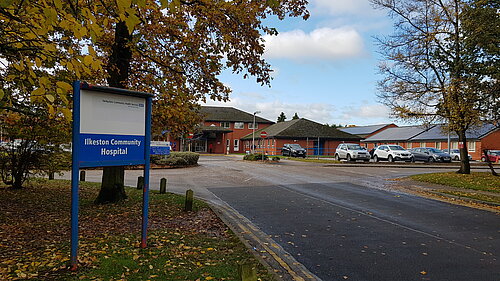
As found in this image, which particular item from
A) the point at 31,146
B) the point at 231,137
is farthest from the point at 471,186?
the point at 231,137

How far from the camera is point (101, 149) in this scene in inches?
192

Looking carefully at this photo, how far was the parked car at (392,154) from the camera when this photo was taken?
3419cm

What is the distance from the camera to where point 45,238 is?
19.5 ft

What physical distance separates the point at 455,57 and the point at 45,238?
19.4 metres

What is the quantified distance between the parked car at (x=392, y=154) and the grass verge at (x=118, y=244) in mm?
29602

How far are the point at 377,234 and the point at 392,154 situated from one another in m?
30.0

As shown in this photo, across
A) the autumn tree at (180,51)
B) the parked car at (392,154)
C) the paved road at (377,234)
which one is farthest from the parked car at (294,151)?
the autumn tree at (180,51)

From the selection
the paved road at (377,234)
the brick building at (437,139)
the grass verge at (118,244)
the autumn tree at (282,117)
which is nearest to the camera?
the grass verge at (118,244)

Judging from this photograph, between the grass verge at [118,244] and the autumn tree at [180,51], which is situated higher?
the autumn tree at [180,51]

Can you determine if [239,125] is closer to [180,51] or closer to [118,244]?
[180,51]

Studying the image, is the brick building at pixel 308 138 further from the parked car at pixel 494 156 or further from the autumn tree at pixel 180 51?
the autumn tree at pixel 180 51

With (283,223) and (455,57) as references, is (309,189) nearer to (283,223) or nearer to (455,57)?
(283,223)

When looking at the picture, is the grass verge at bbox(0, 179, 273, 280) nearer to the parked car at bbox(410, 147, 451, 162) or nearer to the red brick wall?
the parked car at bbox(410, 147, 451, 162)

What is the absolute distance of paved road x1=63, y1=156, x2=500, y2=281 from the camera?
499cm
